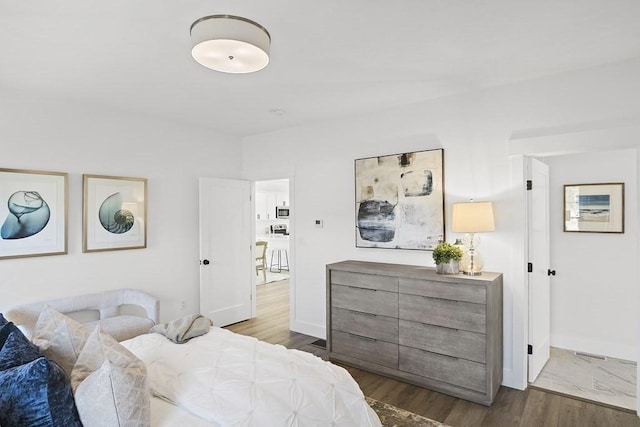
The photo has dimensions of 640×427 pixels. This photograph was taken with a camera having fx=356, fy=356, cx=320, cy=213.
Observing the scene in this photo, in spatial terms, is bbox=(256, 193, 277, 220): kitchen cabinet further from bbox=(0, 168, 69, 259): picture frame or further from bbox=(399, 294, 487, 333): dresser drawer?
bbox=(399, 294, 487, 333): dresser drawer

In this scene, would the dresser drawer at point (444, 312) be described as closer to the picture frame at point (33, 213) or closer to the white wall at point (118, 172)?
the white wall at point (118, 172)

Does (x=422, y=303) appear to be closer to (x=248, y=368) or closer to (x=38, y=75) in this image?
(x=248, y=368)

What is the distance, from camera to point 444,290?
9.93 ft

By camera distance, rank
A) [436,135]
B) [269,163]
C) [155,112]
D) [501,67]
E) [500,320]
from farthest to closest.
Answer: [269,163], [155,112], [436,135], [500,320], [501,67]

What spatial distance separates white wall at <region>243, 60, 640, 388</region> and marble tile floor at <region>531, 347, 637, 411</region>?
0.41 metres

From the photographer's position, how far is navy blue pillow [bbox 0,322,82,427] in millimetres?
1265

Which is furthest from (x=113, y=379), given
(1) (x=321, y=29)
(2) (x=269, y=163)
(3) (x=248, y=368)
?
(2) (x=269, y=163)

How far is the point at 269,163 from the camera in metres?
4.95

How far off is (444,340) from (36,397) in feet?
8.99

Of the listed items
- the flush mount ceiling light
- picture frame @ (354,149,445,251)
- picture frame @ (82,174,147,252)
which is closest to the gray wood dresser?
picture frame @ (354,149,445,251)

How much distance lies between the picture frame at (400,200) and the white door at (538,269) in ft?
2.55

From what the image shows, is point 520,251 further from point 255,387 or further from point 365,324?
point 255,387

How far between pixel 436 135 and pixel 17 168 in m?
3.98

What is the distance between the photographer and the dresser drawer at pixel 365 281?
10.9ft
